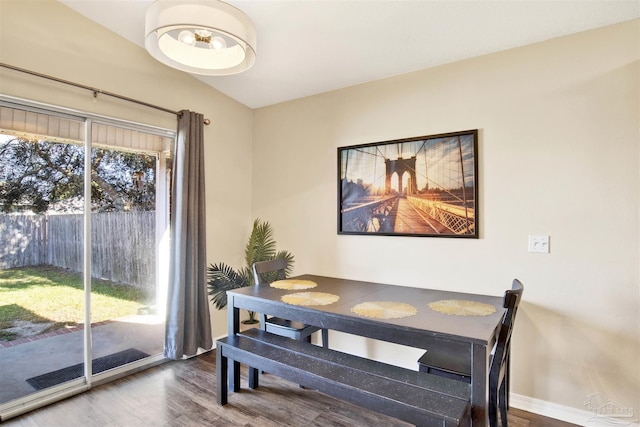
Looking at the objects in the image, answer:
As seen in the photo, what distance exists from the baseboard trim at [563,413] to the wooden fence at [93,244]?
10.0 feet

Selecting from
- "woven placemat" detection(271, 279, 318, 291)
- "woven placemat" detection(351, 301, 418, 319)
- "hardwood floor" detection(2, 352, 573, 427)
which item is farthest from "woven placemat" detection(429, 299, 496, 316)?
"woven placemat" detection(271, 279, 318, 291)

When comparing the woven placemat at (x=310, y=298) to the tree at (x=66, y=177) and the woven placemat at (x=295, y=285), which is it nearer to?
the woven placemat at (x=295, y=285)

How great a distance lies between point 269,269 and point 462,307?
1.53 metres

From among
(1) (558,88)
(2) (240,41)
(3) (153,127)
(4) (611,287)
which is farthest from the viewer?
(3) (153,127)

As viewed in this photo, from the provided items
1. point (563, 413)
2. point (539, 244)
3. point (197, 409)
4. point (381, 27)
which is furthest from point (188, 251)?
point (563, 413)

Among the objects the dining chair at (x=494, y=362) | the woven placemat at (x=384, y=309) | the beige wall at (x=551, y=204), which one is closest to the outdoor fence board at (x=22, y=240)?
the woven placemat at (x=384, y=309)

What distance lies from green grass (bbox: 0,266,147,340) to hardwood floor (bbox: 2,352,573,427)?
56cm

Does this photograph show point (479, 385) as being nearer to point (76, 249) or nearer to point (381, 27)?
point (381, 27)

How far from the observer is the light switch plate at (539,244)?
89.0 inches

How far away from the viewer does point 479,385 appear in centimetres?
154

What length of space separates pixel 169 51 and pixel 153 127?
1.28 metres

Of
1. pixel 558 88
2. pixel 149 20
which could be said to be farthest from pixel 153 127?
pixel 558 88

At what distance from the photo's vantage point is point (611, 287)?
208 centimetres

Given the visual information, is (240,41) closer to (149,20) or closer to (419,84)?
(149,20)
